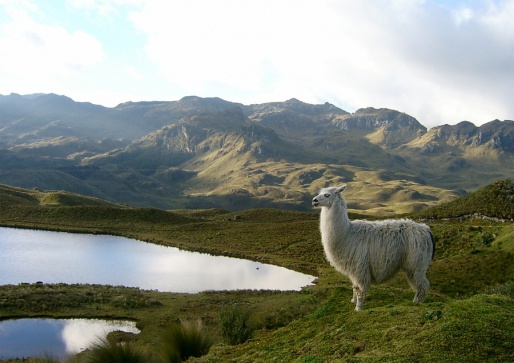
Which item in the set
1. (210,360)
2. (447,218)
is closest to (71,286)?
(210,360)

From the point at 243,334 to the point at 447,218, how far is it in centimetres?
4517

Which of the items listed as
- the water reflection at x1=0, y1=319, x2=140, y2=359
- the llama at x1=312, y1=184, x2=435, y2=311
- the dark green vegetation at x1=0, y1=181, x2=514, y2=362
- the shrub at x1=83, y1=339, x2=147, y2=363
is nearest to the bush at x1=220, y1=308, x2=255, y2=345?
the dark green vegetation at x1=0, y1=181, x2=514, y2=362

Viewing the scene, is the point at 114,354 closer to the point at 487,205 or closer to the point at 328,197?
the point at 328,197

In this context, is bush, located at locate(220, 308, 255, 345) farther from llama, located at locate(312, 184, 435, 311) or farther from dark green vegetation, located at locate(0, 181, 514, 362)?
llama, located at locate(312, 184, 435, 311)

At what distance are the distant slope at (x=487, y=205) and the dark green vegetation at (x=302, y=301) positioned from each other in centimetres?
50

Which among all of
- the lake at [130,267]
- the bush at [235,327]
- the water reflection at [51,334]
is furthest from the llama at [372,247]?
the lake at [130,267]

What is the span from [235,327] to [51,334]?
13047 millimetres

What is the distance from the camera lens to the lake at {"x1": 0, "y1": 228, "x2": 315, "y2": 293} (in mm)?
38562

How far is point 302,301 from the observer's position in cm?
2642

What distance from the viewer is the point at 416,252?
44.1 ft

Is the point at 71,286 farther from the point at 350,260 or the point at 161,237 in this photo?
the point at 161,237

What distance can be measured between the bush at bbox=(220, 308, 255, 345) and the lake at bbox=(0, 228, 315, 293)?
63.5ft

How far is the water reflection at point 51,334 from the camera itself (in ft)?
68.4

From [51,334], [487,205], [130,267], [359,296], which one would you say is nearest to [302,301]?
[359,296]
